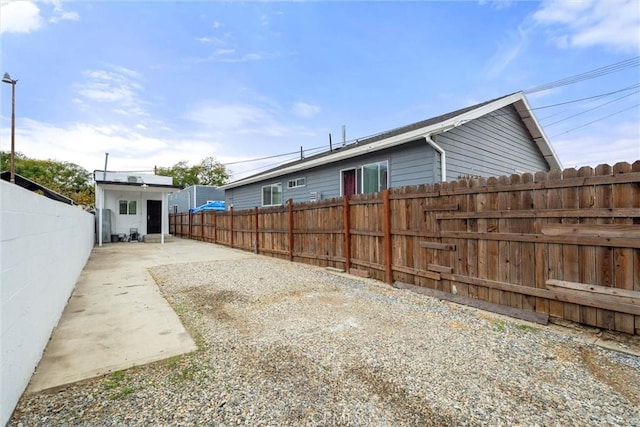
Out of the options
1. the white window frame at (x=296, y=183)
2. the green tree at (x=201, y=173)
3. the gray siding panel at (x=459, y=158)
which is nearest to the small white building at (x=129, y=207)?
the white window frame at (x=296, y=183)

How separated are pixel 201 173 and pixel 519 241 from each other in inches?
1604

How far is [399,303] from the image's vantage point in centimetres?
462

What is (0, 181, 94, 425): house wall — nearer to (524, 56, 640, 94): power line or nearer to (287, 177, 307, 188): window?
(287, 177, 307, 188): window

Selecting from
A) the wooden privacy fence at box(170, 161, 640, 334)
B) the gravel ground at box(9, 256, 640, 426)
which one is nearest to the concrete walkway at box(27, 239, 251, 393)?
the gravel ground at box(9, 256, 640, 426)

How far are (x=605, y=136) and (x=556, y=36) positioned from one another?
6.55 meters

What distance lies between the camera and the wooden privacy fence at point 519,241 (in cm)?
312

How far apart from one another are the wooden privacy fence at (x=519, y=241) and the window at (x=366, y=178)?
2012 mm

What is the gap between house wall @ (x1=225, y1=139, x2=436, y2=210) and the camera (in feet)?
24.0

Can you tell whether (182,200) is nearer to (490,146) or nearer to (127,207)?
(127,207)

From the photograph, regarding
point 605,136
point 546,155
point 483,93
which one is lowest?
point 546,155

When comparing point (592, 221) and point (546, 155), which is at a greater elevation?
point (546, 155)

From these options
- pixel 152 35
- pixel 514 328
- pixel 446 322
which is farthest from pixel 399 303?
pixel 152 35

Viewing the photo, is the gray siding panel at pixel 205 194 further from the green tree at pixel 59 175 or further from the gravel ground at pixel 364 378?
the gravel ground at pixel 364 378

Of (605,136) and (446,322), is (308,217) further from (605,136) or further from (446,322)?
(605,136)
